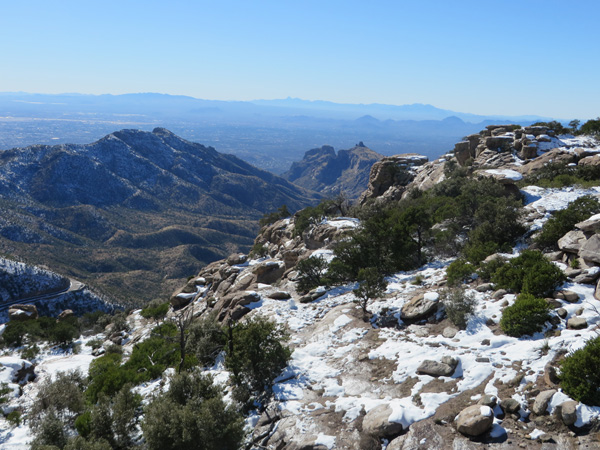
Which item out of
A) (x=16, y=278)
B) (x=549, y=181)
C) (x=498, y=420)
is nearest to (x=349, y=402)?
(x=498, y=420)

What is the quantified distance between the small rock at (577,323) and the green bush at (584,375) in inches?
96.0

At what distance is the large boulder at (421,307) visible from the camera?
601 inches

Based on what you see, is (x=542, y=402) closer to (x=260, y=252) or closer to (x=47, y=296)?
(x=260, y=252)

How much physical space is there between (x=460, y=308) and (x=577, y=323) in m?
3.68

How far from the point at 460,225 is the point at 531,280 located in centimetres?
1241

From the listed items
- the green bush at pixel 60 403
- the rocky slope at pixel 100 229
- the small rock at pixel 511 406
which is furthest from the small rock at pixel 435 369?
the rocky slope at pixel 100 229

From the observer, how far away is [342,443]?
9.45m

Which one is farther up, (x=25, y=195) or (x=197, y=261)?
(x=25, y=195)

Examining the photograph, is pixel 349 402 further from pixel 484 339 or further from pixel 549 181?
pixel 549 181

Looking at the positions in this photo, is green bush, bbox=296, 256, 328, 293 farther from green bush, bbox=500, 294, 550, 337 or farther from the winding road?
the winding road

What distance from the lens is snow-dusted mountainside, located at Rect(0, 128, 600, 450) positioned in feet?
28.7

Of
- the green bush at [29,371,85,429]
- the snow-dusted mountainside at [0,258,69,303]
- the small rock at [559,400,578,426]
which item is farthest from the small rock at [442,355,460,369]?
the snow-dusted mountainside at [0,258,69,303]

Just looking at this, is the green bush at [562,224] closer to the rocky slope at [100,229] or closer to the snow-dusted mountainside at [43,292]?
the rocky slope at [100,229]

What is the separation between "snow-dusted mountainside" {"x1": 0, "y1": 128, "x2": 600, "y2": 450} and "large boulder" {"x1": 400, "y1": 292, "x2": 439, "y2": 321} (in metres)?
0.05
